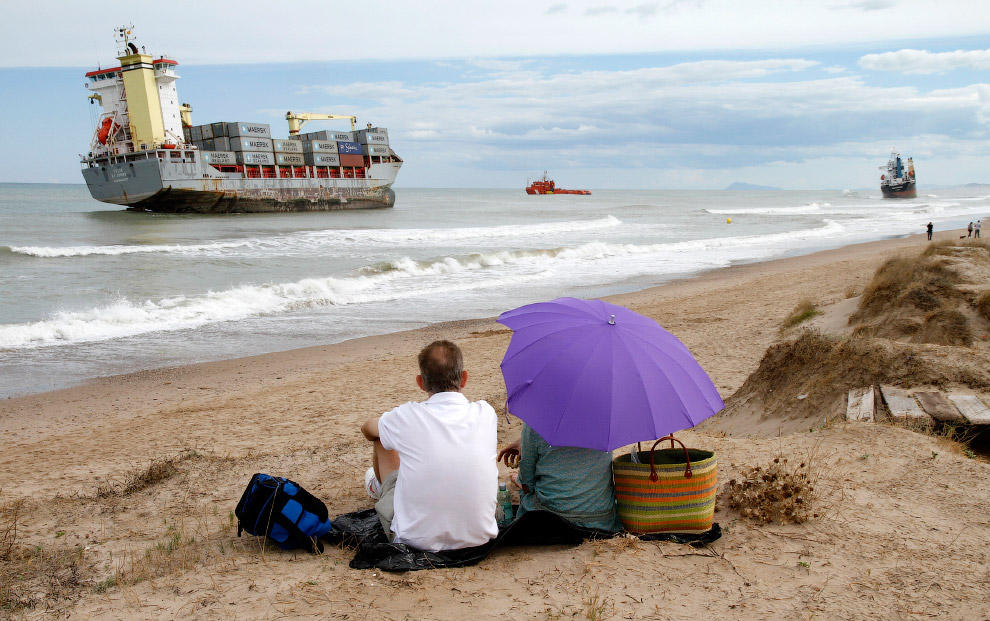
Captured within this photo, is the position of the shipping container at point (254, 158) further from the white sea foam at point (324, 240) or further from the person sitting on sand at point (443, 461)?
the person sitting on sand at point (443, 461)

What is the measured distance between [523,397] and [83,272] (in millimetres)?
19775

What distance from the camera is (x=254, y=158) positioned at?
4822 centimetres

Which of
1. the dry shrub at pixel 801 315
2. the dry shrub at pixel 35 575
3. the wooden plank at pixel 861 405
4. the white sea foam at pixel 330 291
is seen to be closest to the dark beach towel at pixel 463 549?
the dry shrub at pixel 35 575

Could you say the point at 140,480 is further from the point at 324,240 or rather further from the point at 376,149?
the point at 376,149

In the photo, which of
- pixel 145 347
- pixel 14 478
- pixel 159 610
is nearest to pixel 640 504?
pixel 159 610

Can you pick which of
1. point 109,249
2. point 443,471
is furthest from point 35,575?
point 109,249

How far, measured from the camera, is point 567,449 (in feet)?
9.56

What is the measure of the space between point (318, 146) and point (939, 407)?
53939mm

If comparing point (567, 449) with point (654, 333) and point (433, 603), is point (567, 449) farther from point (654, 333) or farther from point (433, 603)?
point (433, 603)

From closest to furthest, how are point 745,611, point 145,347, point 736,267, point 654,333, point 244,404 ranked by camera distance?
point 745,611 < point 654,333 < point 244,404 < point 145,347 < point 736,267

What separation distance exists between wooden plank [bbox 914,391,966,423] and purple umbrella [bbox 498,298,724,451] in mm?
2142

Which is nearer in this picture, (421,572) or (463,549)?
(421,572)

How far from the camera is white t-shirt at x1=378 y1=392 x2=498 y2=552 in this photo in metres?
2.70

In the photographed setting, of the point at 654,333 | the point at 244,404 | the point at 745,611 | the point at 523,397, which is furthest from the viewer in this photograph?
the point at 244,404
